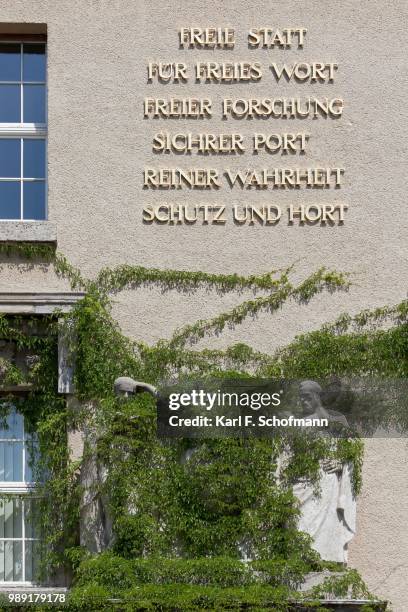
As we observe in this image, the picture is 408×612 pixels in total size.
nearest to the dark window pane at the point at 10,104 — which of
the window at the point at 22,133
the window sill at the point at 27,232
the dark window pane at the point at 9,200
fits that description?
the window at the point at 22,133

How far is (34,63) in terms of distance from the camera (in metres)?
14.1

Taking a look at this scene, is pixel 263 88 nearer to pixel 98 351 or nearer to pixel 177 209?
pixel 177 209

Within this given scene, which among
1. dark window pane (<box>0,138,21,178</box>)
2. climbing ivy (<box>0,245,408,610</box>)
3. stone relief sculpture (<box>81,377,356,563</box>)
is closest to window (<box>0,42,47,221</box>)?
dark window pane (<box>0,138,21,178</box>)

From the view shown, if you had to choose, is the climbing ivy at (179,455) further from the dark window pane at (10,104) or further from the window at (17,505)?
the dark window pane at (10,104)

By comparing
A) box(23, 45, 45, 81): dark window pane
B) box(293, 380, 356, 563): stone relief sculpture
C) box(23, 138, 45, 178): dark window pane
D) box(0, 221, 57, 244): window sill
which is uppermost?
box(23, 45, 45, 81): dark window pane

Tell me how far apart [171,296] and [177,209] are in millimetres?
821

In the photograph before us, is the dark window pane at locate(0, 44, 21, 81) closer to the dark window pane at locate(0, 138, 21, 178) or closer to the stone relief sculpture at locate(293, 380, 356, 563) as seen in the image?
the dark window pane at locate(0, 138, 21, 178)

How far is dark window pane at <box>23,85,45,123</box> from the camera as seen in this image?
13953mm

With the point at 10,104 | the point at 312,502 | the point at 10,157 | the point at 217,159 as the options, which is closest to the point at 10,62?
the point at 10,104

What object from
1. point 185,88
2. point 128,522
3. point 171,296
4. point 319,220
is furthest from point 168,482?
point 185,88

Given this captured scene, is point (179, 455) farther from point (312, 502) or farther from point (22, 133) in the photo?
point (22, 133)

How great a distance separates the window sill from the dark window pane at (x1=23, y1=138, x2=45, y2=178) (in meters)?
0.71

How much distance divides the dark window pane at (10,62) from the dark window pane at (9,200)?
1040 mm

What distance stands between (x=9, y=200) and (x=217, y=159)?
2.03 meters
